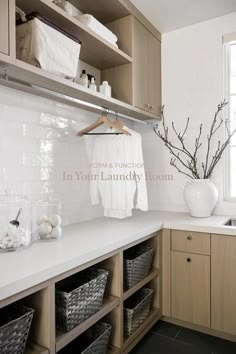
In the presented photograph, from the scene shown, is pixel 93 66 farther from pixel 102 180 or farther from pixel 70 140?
pixel 102 180

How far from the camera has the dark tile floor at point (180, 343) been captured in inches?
69.0

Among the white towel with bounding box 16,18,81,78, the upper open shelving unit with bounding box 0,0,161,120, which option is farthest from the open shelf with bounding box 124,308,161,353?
the white towel with bounding box 16,18,81,78

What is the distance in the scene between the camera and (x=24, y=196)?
165 centimetres

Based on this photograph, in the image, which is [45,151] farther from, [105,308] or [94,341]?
[94,341]

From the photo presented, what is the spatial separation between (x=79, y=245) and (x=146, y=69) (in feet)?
5.57

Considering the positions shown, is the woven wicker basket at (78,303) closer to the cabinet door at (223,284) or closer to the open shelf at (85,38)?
the cabinet door at (223,284)

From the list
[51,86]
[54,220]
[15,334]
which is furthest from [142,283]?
[51,86]

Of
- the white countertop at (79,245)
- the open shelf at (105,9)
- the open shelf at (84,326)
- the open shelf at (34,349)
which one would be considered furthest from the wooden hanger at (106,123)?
the open shelf at (34,349)

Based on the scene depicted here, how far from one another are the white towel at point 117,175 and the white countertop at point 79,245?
14 cm

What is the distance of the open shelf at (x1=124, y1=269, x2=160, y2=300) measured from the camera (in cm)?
165

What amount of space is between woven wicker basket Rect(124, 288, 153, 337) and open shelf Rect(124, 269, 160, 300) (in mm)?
112

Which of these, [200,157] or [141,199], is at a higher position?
[200,157]

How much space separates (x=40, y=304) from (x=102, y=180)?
3.48 ft

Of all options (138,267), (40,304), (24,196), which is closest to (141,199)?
(138,267)
